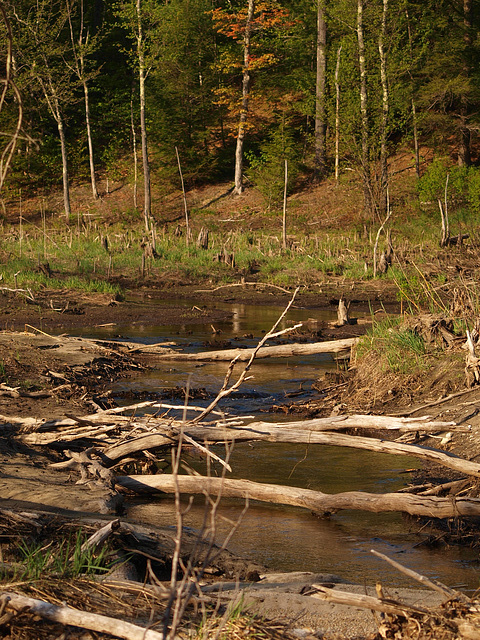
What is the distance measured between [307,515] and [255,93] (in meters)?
36.7

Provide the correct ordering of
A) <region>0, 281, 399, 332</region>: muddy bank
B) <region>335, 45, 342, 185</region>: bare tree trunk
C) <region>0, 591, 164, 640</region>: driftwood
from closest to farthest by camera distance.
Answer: <region>0, 591, 164, 640</region>: driftwood < <region>0, 281, 399, 332</region>: muddy bank < <region>335, 45, 342, 185</region>: bare tree trunk

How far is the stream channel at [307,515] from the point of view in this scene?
5.45 metres

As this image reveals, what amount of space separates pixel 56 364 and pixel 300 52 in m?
36.6

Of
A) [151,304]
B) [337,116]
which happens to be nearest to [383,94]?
[337,116]

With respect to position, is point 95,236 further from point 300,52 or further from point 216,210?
point 300,52

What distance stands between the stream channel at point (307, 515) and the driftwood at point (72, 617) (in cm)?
237

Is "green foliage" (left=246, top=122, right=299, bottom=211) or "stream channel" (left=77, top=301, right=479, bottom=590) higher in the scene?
"green foliage" (left=246, top=122, right=299, bottom=211)

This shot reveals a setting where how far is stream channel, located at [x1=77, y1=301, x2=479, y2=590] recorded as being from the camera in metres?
5.45

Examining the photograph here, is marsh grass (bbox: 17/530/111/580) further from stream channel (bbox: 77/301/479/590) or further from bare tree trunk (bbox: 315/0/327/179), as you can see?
bare tree trunk (bbox: 315/0/327/179)

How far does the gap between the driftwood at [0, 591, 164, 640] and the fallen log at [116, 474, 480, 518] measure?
264 cm

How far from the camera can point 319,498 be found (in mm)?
6254

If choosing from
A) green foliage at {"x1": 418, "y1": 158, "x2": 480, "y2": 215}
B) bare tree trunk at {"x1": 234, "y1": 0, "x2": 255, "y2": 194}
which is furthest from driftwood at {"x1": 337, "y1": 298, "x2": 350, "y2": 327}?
bare tree trunk at {"x1": 234, "y1": 0, "x2": 255, "y2": 194}

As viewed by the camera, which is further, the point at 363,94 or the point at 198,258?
the point at 363,94

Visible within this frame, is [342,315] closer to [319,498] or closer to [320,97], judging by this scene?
[319,498]
